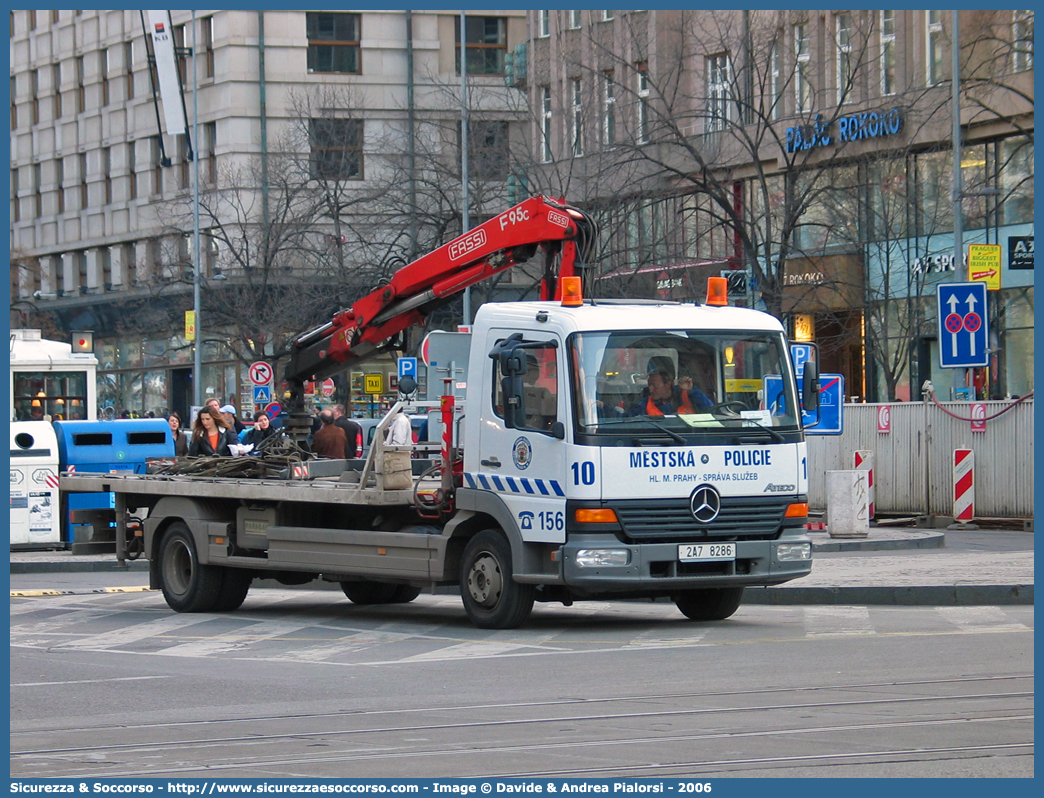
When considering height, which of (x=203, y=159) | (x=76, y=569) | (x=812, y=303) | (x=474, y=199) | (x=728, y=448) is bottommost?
(x=76, y=569)

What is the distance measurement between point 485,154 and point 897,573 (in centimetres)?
2916

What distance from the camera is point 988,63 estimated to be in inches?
1423

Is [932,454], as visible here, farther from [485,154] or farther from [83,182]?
[83,182]

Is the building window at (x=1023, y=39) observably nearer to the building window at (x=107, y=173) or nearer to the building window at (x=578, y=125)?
the building window at (x=578, y=125)

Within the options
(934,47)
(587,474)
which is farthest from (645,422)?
(934,47)

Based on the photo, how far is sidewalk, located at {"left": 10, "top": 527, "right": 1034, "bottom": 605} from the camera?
49.6 ft

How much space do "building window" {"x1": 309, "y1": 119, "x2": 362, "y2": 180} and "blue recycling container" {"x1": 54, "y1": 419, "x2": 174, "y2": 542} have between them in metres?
27.1

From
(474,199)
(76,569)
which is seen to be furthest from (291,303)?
(76,569)

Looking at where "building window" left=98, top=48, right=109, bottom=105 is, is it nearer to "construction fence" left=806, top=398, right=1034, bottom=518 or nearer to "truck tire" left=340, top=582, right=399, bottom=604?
"construction fence" left=806, top=398, right=1034, bottom=518

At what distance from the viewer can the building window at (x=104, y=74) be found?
69688 millimetres

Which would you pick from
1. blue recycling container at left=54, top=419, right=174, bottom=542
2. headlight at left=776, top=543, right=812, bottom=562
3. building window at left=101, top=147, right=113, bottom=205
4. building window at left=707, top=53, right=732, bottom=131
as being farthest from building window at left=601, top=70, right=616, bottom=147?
building window at left=101, top=147, right=113, bottom=205

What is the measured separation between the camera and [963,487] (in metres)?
24.3

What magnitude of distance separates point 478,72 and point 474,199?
24.5 meters
